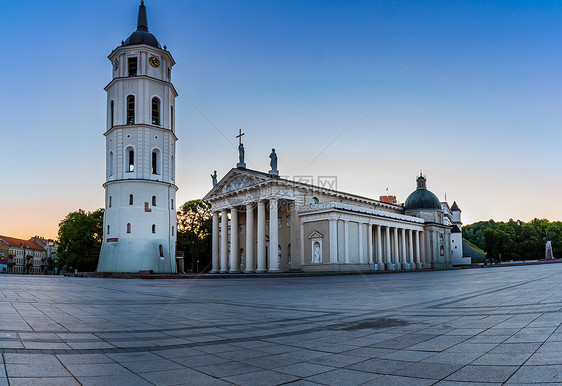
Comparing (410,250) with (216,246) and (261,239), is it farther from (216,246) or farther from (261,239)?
(216,246)

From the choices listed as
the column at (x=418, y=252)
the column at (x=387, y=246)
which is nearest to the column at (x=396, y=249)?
the column at (x=387, y=246)

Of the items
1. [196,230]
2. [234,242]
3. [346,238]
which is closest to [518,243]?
[346,238]

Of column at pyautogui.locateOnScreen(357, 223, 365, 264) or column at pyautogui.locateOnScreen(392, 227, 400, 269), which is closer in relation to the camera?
column at pyautogui.locateOnScreen(357, 223, 365, 264)

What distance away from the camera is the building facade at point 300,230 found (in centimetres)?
5112

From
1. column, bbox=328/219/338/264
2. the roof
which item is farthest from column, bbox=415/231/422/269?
the roof

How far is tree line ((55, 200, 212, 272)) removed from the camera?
224 ft

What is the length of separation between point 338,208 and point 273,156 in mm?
10684

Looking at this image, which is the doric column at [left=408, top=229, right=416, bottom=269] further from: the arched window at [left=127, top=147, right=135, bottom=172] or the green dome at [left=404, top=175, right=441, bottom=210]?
the arched window at [left=127, top=147, right=135, bottom=172]

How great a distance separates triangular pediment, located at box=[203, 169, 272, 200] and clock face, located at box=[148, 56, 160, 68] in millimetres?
16404

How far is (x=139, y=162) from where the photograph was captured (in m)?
49.5

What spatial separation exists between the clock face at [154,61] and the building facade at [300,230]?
1640cm

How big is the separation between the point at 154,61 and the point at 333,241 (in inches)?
1204

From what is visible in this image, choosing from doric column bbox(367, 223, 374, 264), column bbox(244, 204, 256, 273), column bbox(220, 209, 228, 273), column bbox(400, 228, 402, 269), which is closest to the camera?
column bbox(244, 204, 256, 273)

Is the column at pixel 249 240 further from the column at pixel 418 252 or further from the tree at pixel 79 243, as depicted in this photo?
the column at pixel 418 252
